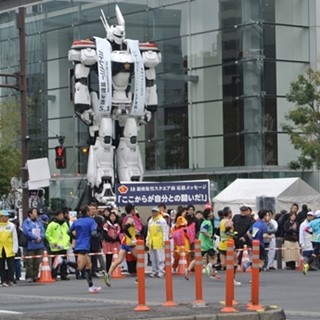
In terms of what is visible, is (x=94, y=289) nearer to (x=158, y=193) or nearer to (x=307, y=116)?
(x=158, y=193)

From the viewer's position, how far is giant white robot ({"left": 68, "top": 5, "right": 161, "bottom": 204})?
35.8 metres

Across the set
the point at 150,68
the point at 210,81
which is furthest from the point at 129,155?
the point at 210,81

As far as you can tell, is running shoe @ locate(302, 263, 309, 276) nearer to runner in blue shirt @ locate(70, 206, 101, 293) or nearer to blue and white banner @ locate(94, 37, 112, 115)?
runner in blue shirt @ locate(70, 206, 101, 293)

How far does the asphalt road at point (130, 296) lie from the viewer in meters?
16.0

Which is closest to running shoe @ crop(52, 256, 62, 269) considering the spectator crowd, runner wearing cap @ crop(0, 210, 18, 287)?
the spectator crowd

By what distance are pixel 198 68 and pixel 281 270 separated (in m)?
23.7

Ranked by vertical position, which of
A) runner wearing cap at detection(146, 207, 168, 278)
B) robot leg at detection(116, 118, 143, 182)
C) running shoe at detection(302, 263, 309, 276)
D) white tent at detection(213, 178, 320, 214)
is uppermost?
robot leg at detection(116, 118, 143, 182)

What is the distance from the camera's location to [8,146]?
57.4m

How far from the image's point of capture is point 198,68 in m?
52.3

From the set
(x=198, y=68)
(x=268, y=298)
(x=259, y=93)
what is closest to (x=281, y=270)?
(x=268, y=298)

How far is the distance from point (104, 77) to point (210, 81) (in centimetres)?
1677

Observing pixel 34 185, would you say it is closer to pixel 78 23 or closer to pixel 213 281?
pixel 213 281

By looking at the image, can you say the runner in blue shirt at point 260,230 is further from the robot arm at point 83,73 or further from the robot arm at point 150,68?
the robot arm at point 150,68

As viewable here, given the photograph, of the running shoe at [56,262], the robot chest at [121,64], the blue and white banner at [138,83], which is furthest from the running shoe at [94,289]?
the robot chest at [121,64]
